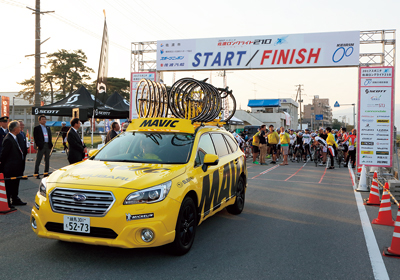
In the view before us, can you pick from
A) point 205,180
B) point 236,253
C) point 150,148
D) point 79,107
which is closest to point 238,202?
point 205,180

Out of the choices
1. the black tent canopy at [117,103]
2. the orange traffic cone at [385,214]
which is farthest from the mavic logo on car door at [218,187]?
the black tent canopy at [117,103]

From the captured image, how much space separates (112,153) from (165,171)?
138cm

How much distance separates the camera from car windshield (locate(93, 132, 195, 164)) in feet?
17.9

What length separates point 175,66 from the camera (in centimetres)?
1460

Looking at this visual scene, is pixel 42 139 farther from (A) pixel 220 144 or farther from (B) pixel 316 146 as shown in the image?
(B) pixel 316 146

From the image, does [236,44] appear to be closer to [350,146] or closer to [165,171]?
[350,146]

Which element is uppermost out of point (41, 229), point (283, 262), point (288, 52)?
point (288, 52)

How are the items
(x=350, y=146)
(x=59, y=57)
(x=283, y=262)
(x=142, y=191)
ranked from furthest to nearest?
(x=59, y=57), (x=350, y=146), (x=283, y=262), (x=142, y=191)

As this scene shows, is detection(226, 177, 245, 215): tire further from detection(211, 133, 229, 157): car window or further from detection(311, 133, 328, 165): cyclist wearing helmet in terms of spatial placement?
detection(311, 133, 328, 165): cyclist wearing helmet

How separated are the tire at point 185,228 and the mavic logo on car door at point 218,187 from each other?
358 mm

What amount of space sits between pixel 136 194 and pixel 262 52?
10606 mm

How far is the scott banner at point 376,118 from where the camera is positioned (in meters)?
11.0

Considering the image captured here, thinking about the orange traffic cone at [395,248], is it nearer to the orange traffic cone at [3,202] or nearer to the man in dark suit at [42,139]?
the orange traffic cone at [3,202]

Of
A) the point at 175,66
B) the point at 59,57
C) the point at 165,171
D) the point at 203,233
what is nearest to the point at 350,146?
the point at 175,66
